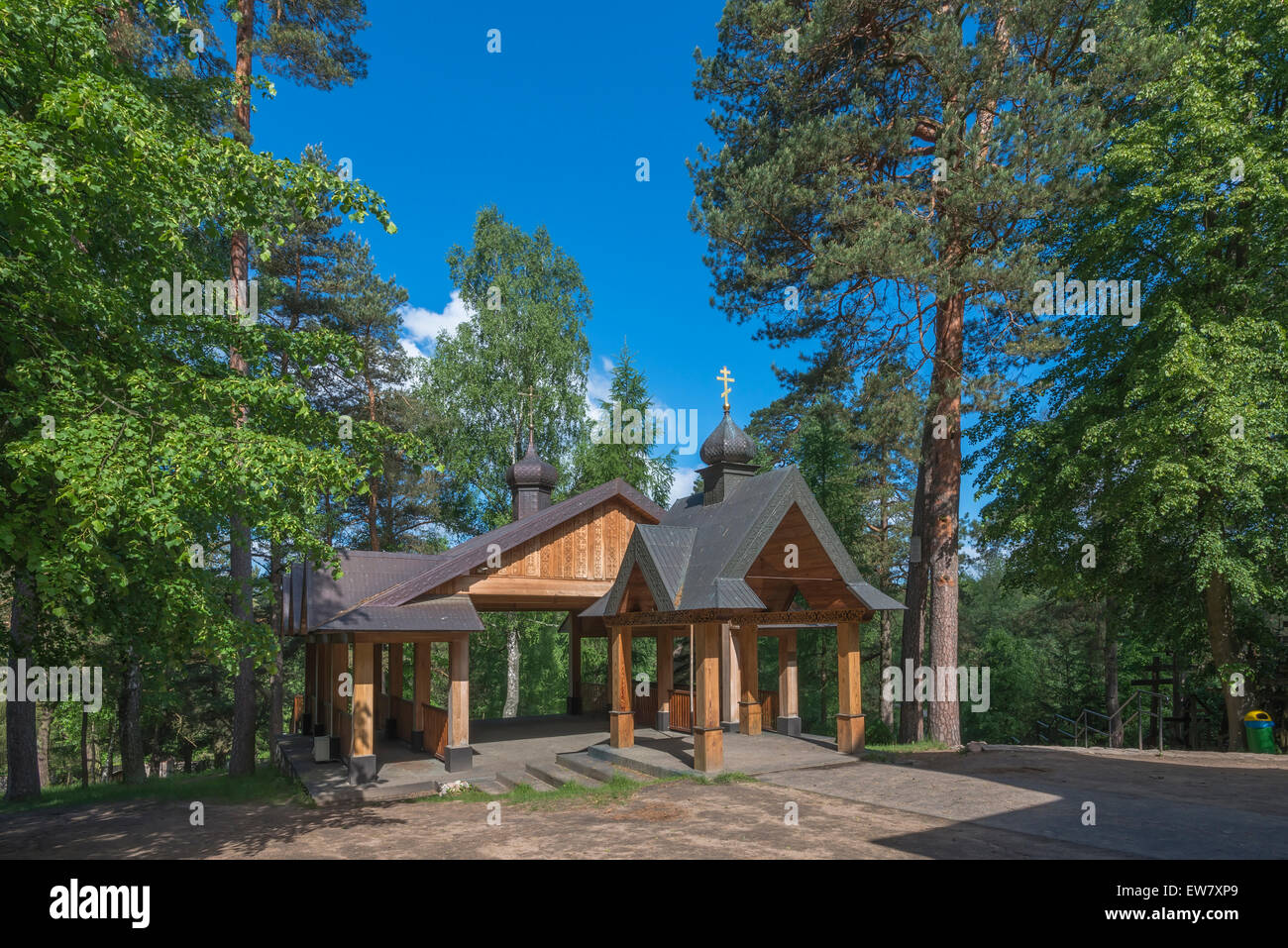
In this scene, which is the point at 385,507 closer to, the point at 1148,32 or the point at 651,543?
the point at 651,543

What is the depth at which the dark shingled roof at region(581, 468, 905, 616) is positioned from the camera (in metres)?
11.5

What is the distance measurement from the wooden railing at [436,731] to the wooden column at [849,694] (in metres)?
6.88

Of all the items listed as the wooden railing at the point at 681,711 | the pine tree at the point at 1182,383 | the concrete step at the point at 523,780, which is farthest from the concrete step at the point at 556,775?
the pine tree at the point at 1182,383

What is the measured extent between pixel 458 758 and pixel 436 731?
1692 mm

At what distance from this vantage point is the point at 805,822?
8531 millimetres

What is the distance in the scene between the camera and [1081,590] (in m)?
15.6

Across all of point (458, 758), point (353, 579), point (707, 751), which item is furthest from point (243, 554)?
point (707, 751)

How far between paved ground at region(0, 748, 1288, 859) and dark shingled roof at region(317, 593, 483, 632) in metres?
2.62

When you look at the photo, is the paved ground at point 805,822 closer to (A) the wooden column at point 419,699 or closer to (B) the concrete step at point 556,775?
(B) the concrete step at point 556,775

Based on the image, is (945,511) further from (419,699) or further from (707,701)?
(419,699)

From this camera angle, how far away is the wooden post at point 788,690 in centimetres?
1544

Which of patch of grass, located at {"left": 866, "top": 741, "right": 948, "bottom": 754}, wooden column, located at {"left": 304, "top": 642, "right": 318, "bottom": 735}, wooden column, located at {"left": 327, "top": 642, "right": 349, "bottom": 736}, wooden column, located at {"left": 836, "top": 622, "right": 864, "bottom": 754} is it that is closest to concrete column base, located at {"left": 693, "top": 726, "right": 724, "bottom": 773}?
wooden column, located at {"left": 836, "top": 622, "right": 864, "bottom": 754}

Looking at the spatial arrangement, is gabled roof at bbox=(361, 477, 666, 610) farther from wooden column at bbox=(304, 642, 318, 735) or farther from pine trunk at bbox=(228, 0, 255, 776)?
wooden column at bbox=(304, 642, 318, 735)
